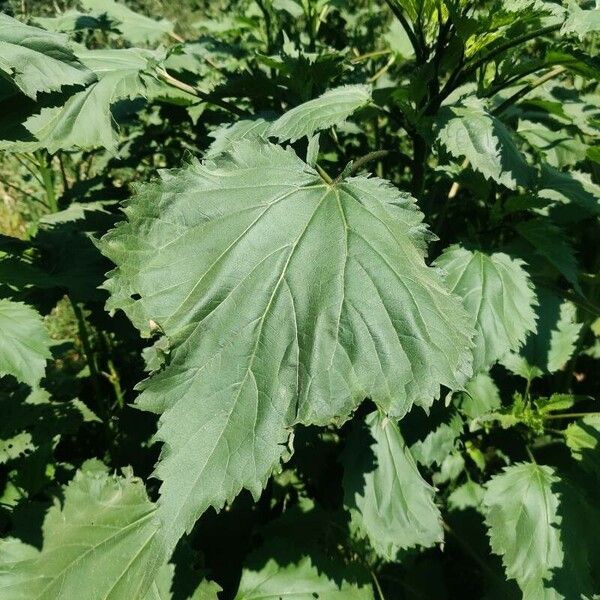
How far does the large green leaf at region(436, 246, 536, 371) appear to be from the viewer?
166 cm

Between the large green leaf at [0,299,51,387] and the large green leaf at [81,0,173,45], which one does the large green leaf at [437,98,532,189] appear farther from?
the large green leaf at [81,0,173,45]

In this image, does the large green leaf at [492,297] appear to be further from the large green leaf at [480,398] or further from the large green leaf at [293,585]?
the large green leaf at [293,585]

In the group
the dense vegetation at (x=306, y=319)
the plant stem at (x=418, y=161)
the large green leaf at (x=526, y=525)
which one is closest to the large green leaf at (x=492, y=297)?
the dense vegetation at (x=306, y=319)

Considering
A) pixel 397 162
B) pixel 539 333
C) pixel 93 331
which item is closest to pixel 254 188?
pixel 539 333

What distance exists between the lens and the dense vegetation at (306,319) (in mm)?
1205

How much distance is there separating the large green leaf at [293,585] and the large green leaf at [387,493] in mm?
146

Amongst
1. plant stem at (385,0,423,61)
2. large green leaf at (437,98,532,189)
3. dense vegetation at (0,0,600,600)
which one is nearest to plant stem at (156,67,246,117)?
dense vegetation at (0,0,600,600)

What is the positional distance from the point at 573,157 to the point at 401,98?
888 mm

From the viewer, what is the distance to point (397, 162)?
299cm

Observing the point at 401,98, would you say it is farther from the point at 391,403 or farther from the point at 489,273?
the point at 391,403

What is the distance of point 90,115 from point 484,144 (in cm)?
107

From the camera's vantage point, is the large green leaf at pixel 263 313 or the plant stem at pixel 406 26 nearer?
the large green leaf at pixel 263 313

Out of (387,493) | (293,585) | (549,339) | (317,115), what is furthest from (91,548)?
(549,339)

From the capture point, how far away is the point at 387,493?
189cm
